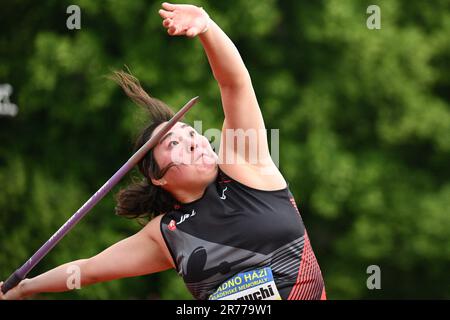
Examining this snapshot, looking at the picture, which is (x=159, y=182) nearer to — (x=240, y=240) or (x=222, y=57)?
(x=240, y=240)

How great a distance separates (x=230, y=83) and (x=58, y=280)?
1557 millimetres

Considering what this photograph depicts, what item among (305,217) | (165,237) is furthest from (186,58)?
(165,237)

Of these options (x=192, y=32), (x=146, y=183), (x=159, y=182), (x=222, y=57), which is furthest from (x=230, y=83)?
(x=146, y=183)

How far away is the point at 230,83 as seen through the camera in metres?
4.61

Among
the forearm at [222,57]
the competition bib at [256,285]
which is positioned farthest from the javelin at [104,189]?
the competition bib at [256,285]

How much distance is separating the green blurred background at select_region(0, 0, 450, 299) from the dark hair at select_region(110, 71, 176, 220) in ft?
22.4

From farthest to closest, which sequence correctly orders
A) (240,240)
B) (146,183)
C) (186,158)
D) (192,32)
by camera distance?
(146,183) → (186,158) → (240,240) → (192,32)

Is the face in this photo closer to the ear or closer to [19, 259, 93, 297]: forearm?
the ear

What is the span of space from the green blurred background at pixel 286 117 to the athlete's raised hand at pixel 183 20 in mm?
7661

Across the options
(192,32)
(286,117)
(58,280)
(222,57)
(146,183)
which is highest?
(192,32)

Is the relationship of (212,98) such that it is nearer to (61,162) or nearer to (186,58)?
(186,58)

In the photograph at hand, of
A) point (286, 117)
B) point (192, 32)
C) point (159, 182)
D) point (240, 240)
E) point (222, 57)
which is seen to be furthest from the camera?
point (286, 117)

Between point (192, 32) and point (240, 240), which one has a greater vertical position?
point (192, 32)

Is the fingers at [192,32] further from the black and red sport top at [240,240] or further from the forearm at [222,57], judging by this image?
the black and red sport top at [240,240]
